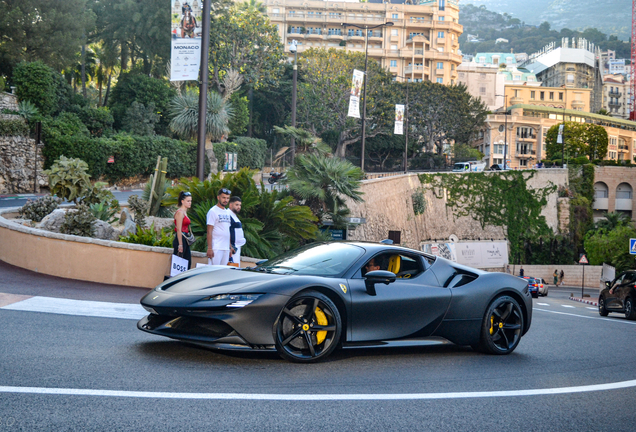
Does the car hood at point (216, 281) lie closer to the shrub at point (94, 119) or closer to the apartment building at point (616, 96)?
the shrub at point (94, 119)

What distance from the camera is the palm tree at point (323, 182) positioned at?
805 inches

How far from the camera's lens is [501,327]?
24.8ft

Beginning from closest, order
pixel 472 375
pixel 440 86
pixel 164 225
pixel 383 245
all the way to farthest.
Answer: pixel 472 375 < pixel 383 245 < pixel 164 225 < pixel 440 86

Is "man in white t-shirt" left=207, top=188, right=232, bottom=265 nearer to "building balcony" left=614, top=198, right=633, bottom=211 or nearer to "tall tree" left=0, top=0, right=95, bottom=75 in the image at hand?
"tall tree" left=0, top=0, right=95, bottom=75

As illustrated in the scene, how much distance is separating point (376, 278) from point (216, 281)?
5.13 ft

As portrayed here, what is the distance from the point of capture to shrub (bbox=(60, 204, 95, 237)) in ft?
44.0

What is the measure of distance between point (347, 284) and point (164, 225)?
427 inches

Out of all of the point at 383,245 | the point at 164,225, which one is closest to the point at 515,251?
the point at 164,225

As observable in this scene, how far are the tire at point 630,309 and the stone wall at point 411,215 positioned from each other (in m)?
15.5

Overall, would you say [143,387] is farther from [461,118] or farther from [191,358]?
[461,118]

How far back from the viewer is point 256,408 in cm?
455

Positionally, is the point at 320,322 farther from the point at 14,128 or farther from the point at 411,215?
the point at 411,215

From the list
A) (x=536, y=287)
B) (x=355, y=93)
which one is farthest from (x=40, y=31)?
(x=536, y=287)

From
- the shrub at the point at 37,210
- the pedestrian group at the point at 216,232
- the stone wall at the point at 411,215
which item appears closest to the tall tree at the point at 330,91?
the stone wall at the point at 411,215
